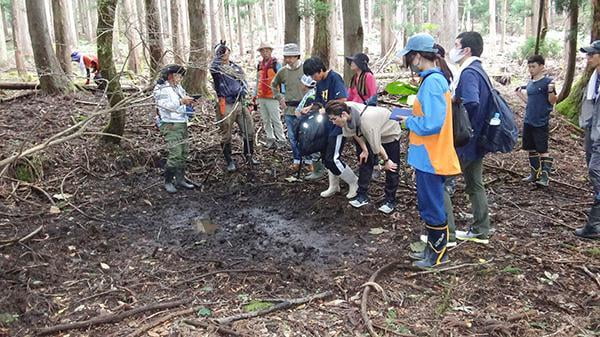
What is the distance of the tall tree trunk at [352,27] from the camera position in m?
8.68

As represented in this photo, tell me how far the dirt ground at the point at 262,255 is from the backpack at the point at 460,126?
44.9 inches

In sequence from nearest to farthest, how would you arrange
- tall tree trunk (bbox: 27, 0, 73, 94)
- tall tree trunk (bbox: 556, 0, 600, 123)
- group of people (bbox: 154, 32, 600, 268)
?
group of people (bbox: 154, 32, 600, 268) → tall tree trunk (bbox: 556, 0, 600, 123) → tall tree trunk (bbox: 27, 0, 73, 94)

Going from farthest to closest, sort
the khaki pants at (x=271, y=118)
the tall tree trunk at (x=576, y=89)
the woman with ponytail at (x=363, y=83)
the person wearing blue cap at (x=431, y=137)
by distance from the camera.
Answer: the tall tree trunk at (x=576, y=89), the khaki pants at (x=271, y=118), the woman with ponytail at (x=363, y=83), the person wearing blue cap at (x=431, y=137)

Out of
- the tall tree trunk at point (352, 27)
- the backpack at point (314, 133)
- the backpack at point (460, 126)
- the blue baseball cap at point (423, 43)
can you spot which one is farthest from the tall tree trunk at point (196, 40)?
the backpack at point (460, 126)

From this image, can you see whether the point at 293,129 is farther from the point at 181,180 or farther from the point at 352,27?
the point at 352,27

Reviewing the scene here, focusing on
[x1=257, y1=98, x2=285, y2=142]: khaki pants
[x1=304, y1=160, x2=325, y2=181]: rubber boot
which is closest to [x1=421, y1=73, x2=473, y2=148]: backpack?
[x1=304, y1=160, x2=325, y2=181]: rubber boot

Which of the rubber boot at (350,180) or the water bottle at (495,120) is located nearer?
the water bottle at (495,120)

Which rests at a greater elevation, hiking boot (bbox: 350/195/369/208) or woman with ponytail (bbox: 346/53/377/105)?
woman with ponytail (bbox: 346/53/377/105)

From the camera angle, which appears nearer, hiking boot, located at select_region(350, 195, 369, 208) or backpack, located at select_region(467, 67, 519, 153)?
backpack, located at select_region(467, 67, 519, 153)

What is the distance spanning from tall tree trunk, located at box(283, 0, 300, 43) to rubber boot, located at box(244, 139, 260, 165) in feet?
8.87

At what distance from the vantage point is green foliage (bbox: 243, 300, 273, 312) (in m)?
3.92

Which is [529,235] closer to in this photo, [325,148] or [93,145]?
[325,148]

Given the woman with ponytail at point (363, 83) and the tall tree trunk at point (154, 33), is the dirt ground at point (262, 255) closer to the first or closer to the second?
the woman with ponytail at point (363, 83)

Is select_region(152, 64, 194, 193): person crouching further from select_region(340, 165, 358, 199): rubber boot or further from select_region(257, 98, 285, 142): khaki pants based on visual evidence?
select_region(340, 165, 358, 199): rubber boot
